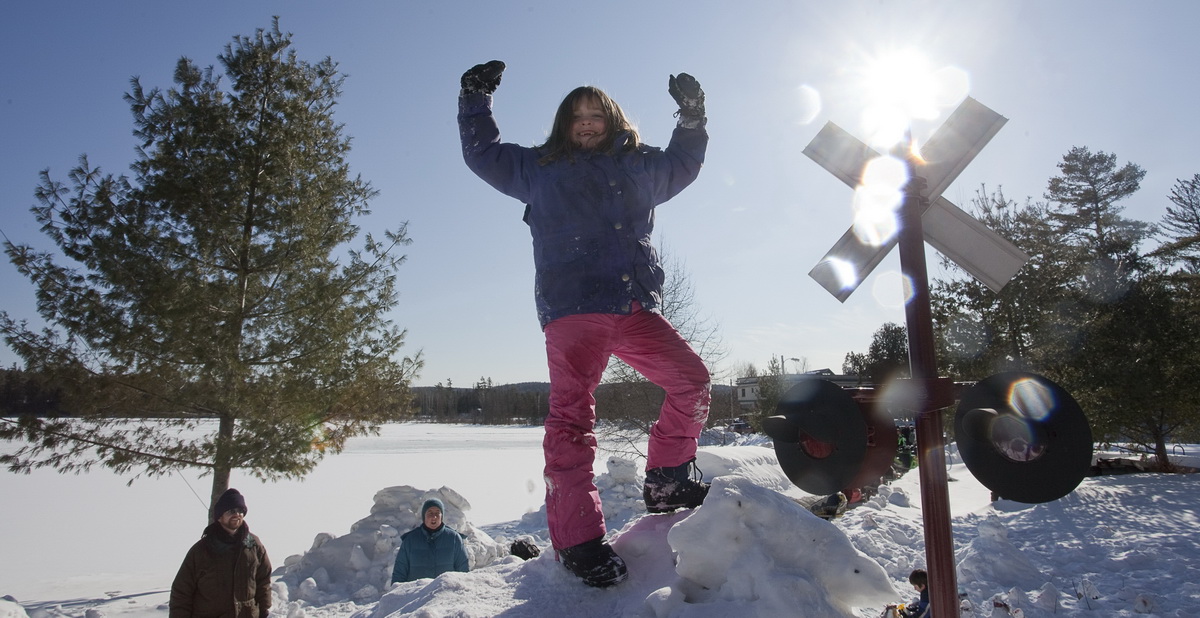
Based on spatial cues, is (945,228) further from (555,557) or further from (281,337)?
(281,337)

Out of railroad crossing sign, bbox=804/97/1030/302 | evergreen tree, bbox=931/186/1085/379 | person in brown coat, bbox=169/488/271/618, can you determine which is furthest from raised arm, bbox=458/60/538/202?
evergreen tree, bbox=931/186/1085/379

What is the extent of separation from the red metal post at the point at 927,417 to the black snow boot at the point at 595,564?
0.94 m

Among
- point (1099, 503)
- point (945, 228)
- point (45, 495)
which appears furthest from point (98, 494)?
point (1099, 503)

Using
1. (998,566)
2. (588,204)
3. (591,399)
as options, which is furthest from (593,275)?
(998,566)

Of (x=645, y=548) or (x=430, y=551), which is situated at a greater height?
(x=645, y=548)

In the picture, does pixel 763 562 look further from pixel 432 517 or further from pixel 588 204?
pixel 432 517

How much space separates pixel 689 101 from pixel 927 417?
1620 millimetres

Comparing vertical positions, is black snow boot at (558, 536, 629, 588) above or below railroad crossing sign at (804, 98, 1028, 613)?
below

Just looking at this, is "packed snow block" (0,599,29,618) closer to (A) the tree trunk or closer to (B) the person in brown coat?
(A) the tree trunk

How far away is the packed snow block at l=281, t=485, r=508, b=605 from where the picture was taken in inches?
276

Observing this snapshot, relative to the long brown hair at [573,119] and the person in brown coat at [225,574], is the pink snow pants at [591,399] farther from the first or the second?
the person in brown coat at [225,574]

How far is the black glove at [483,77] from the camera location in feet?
8.22

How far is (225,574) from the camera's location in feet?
13.5

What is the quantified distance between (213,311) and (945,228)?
828 cm
